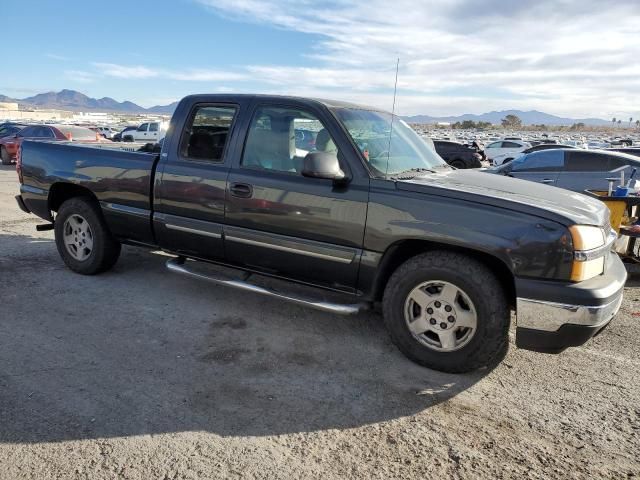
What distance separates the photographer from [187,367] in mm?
3545

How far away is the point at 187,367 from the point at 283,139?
6.27 feet

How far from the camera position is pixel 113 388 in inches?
127

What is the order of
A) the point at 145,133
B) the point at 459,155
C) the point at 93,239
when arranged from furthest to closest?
the point at 145,133 → the point at 459,155 → the point at 93,239

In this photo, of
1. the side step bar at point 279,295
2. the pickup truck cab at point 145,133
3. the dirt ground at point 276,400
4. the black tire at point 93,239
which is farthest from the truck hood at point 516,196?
the pickup truck cab at point 145,133

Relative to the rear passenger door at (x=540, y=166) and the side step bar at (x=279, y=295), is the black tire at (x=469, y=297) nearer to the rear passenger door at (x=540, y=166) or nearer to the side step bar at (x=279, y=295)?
the side step bar at (x=279, y=295)

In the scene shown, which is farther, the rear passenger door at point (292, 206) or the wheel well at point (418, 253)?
Result: the rear passenger door at point (292, 206)

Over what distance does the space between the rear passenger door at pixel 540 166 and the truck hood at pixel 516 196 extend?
716cm

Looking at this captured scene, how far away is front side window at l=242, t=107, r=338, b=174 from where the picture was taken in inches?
158

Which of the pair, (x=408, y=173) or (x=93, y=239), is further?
(x=93, y=239)

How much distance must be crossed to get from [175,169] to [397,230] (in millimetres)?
2137

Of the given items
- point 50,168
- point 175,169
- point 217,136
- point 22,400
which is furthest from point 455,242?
point 50,168

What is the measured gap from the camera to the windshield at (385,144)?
390 centimetres

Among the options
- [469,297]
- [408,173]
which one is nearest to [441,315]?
[469,297]

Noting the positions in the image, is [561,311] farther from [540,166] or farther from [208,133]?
[540,166]
